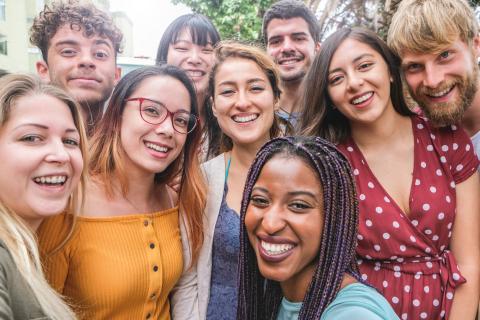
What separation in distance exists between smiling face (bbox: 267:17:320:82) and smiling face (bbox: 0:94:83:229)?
9.40ft

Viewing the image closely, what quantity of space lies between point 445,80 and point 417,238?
0.97 meters

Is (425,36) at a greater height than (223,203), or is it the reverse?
(425,36)

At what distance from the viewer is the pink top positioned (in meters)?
2.22

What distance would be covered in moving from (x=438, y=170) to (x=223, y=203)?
4.40ft

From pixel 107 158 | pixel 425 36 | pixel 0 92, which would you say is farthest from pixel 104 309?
pixel 425 36

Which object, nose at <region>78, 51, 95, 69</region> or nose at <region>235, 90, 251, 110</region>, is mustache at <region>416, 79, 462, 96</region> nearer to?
nose at <region>235, 90, 251, 110</region>

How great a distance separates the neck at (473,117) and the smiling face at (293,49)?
1918 millimetres

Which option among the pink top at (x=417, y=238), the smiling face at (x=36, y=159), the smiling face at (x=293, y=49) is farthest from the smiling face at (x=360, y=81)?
the smiling face at (x=293, y=49)

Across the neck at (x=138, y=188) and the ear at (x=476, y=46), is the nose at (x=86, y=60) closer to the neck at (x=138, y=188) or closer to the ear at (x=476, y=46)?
the neck at (x=138, y=188)

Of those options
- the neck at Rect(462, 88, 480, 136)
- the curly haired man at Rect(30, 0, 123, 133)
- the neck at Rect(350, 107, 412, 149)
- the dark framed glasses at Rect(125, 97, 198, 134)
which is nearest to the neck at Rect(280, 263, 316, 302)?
the neck at Rect(350, 107, 412, 149)

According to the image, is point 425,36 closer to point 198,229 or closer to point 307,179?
point 307,179

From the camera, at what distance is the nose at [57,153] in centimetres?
179

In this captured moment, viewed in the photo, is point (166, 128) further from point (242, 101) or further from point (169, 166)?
point (242, 101)

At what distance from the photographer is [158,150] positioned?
2.50 m
